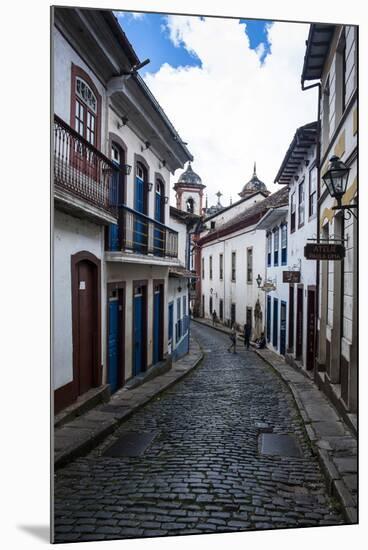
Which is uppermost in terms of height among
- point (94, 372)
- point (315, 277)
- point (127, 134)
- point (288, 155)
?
point (127, 134)

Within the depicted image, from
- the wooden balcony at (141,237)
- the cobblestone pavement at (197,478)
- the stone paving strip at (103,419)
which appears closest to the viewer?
the cobblestone pavement at (197,478)

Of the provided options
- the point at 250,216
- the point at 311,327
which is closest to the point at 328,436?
the point at 311,327

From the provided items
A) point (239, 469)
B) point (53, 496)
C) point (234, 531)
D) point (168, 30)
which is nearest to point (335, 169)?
point (168, 30)

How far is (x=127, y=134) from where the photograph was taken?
4508 millimetres

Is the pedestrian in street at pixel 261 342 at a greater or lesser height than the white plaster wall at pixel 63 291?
lesser

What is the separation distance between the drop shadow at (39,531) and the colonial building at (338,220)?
2.45 meters

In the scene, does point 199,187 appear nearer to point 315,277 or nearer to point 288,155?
point 288,155

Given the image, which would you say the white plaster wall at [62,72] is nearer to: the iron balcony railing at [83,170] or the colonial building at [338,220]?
the iron balcony railing at [83,170]

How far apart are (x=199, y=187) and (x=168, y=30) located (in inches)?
51.8

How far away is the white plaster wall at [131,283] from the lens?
4281 millimetres

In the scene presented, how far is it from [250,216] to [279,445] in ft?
7.92

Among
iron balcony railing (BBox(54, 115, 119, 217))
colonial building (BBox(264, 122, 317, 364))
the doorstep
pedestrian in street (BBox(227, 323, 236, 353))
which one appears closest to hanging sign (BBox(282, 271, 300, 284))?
colonial building (BBox(264, 122, 317, 364))

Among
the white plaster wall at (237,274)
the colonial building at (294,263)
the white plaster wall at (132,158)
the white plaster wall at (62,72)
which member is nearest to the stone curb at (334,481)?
the colonial building at (294,263)

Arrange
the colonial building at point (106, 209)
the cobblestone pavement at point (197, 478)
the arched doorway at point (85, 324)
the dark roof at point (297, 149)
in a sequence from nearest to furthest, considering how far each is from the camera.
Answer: the cobblestone pavement at point (197, 478) → the colonial building at point (106, 209) → the arched doorway at point (85, 324) → the dark roof at point (297, 149)
